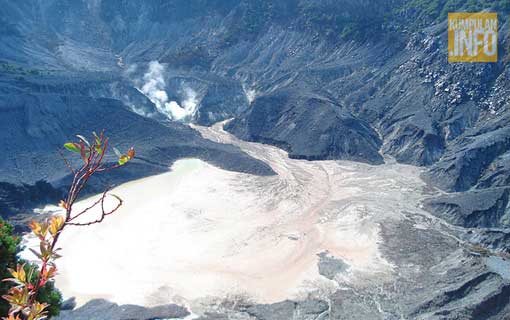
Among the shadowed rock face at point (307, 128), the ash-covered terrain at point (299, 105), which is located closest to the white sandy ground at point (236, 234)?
the ash-covered terrain at point (299, 105)

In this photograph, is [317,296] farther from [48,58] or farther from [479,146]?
[48,58]

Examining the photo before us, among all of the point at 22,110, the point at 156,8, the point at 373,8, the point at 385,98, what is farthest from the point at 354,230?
the point at 156,8

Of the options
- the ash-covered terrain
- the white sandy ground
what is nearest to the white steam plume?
the ash-covered terrain

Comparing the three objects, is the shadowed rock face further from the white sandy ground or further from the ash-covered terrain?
the white sandy ground

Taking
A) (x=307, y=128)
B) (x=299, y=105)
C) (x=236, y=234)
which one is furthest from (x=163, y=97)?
(x=236, y=234)

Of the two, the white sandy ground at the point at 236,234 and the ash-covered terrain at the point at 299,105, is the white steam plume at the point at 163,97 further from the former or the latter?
the white sandy ground at the point at 236,234
